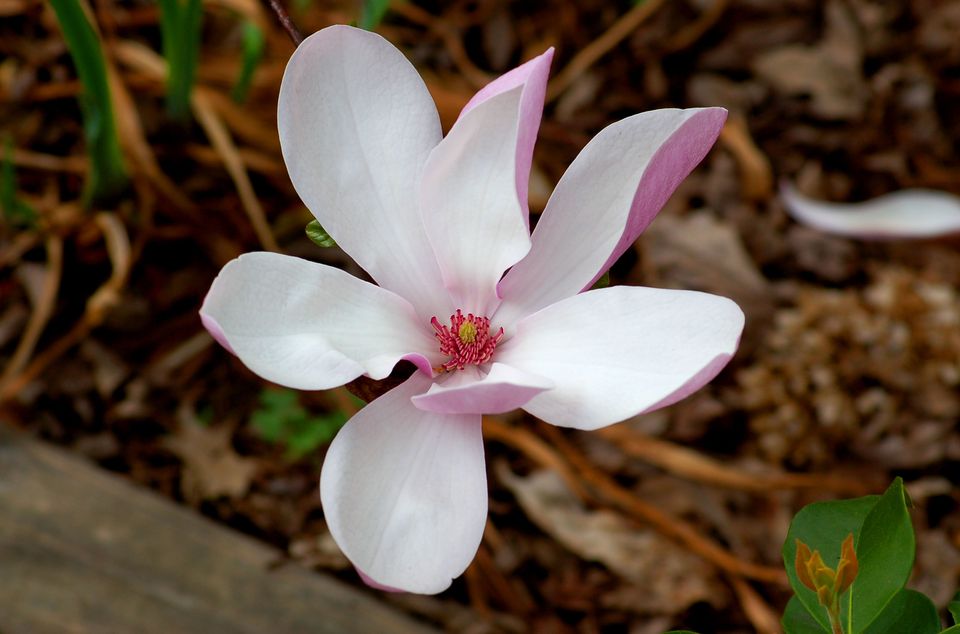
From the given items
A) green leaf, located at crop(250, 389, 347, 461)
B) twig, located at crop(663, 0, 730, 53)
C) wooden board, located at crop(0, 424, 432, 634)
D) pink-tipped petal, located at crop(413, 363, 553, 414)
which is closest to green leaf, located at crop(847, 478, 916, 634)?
pink-tipped petal, located at crop(413, 363, 553, 414)

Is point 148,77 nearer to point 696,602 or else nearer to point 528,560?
point 528,560

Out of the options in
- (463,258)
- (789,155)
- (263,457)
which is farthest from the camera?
(789,155)

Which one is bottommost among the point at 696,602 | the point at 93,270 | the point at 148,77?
the point at 696,602

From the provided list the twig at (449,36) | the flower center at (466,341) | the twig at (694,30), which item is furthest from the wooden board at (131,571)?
the twig at (694,30)

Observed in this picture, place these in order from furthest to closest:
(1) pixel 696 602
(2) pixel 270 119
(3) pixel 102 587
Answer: (2) pixel 270 119, (1) pixel 696 602, (3) pixel 102 587

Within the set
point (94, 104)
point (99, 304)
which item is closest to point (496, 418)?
point (99, 304)

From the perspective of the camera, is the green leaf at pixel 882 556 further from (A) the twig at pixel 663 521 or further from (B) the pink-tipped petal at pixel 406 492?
(A) the twig at pixel 663 521

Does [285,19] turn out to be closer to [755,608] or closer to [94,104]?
[94,104]

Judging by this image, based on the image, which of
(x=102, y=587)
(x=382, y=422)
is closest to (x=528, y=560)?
(x=102, y=587)
